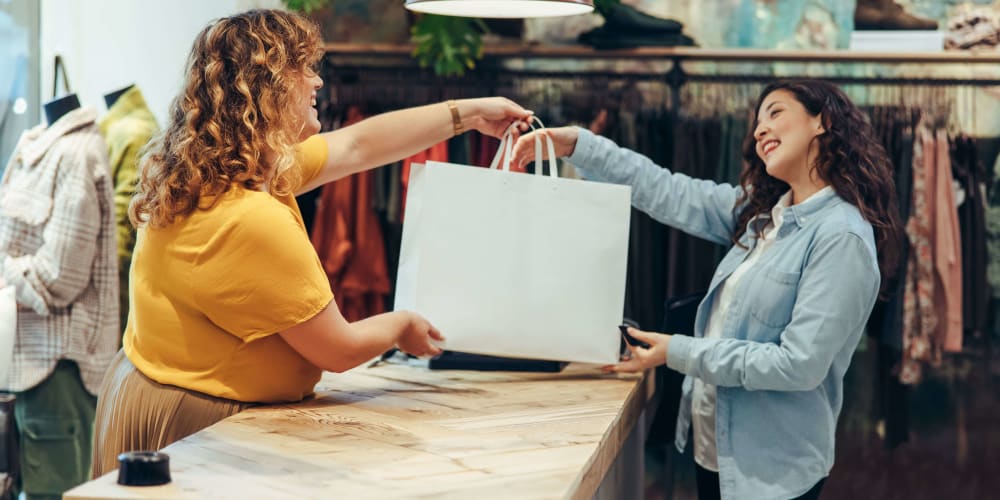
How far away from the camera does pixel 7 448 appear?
2.59 meters

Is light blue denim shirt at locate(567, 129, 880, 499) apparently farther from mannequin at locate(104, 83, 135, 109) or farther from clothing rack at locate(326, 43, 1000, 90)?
mannequin at locate(104, 83, 135, 109)

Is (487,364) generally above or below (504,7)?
below

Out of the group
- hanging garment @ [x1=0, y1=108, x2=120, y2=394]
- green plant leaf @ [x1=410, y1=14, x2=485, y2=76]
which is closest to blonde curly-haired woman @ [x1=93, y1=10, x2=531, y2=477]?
hanging garment @ [x1=0, y1=108, x2=120, y2=394]

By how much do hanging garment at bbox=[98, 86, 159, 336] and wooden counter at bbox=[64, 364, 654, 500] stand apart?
1.62 meters

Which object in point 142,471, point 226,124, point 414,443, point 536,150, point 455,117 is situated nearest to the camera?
point 142,471

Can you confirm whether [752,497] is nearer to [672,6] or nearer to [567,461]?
[567,461]

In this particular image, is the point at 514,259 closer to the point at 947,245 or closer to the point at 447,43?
the point at 447,43

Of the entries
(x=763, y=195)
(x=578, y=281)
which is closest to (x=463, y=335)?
(x=578, y=281)

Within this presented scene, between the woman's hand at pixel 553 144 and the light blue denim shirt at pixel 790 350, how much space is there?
0.58 meters

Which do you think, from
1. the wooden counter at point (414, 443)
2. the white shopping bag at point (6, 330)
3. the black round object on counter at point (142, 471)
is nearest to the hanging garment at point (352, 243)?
the white shopping bag at point (6, 330)

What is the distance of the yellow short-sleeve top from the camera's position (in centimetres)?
190

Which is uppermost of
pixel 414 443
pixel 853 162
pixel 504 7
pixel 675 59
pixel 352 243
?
pixel 504 7

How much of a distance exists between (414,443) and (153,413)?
19.5 inches

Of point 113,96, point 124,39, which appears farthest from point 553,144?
point 124,39
